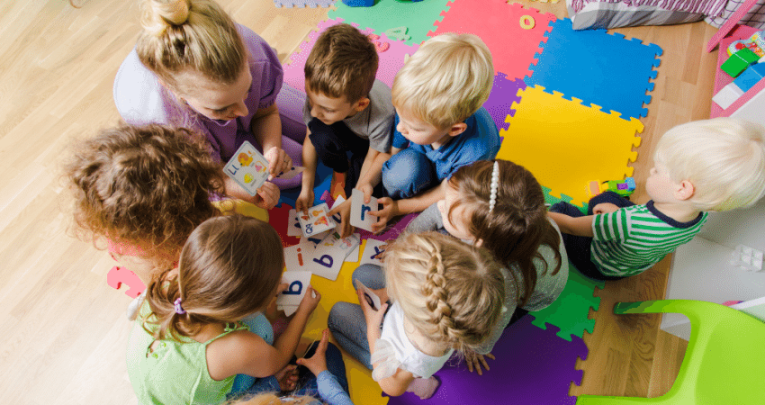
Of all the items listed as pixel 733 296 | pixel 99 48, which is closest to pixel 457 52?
pixel 733 296

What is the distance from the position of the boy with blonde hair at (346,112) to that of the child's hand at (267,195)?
0.19 meters

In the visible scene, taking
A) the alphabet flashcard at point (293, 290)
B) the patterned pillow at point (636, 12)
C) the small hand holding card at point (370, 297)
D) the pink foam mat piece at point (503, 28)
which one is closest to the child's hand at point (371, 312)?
the small hand holding card at point (370, 297)

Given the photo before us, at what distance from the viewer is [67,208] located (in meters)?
1.73

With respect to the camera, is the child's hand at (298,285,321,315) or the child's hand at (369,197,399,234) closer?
the child's hand at (298,285,321,315)

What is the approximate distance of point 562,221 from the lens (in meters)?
1.64

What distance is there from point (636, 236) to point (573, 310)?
1.64 ft

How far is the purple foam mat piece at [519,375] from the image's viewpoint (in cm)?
160

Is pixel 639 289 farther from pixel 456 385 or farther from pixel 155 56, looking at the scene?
pixel 155 56

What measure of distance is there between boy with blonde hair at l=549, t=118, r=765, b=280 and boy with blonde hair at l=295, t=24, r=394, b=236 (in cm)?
90

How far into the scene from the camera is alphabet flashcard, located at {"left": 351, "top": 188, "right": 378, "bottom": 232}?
1742 millimetres

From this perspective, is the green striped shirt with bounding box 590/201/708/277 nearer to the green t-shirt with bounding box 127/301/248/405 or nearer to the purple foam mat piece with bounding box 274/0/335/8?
the green t-shirt with bounding box 127/301/248/405

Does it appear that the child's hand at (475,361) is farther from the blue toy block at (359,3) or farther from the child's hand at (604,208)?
the blue toy block at (359,3)

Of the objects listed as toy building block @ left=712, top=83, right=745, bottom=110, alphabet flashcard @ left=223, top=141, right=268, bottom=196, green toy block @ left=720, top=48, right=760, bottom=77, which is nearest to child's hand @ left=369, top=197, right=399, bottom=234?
alphabet flashcard @ left=223, top=141, right=268, bottom=196

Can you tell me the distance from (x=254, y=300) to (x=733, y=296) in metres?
1.90
